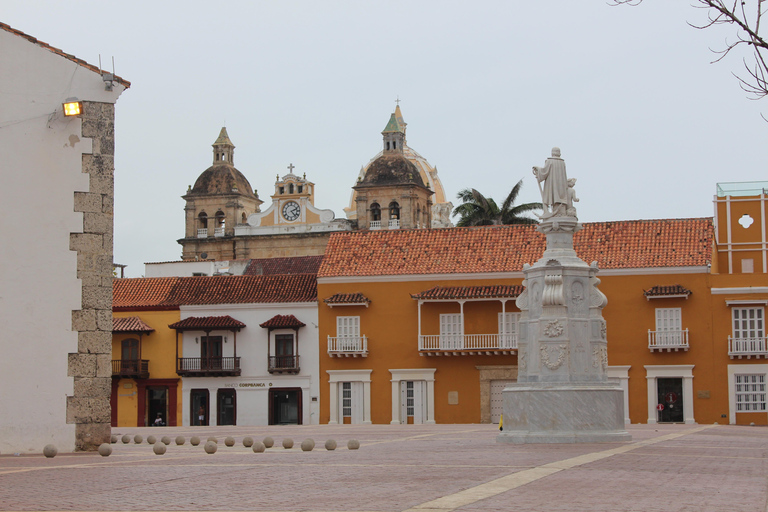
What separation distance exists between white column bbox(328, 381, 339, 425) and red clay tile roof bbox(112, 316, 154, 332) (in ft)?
25.3

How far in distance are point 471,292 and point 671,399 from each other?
7.96 m

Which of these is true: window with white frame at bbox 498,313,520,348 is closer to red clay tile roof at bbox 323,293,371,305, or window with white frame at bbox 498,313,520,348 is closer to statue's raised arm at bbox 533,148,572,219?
red clay tile roof at bbox 323,293,371,305

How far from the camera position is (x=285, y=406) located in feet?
141

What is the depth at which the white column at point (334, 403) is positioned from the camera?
4181 cm

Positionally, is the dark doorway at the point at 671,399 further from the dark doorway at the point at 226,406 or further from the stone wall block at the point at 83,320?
the stone wall block at the point at 83,320

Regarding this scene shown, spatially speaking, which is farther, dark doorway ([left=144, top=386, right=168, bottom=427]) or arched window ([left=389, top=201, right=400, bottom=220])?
arched window ([left=389, top=201, right=400, bottom=220])

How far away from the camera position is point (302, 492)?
9586 mm

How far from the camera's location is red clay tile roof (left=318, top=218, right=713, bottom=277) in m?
40.1

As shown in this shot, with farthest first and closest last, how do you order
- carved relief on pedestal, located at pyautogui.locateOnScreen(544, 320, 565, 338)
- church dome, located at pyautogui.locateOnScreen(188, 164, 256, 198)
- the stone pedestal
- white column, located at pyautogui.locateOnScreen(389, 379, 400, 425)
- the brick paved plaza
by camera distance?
church dome, located at pyautogui.locateOnScreen(188, 164, 256, 198) < white column, located at pyautogui.locateOnScreen(389, 379, 400, 425) < carved relief on pedestal, located at pyautogui.locateOnScreen(544, 320, 565, 338) < the stone pedestal < the brick paved plaza

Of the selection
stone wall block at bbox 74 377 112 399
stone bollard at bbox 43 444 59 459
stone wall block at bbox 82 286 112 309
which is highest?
stone wall block at bbox 82 286 112 309

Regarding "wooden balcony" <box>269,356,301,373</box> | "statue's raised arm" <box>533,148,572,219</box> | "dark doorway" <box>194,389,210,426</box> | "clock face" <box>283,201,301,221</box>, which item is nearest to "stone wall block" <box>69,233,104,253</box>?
"statue's raised arm" <box>533,148,572,219</box>

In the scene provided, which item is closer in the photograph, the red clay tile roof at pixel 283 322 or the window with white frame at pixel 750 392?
the window with white frame at pixel 750 392

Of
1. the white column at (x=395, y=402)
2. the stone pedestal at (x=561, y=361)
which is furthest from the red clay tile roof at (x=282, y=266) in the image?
A: the stone pedestal at (x=561, y=361)

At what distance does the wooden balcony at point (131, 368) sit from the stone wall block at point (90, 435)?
29.1 meters
